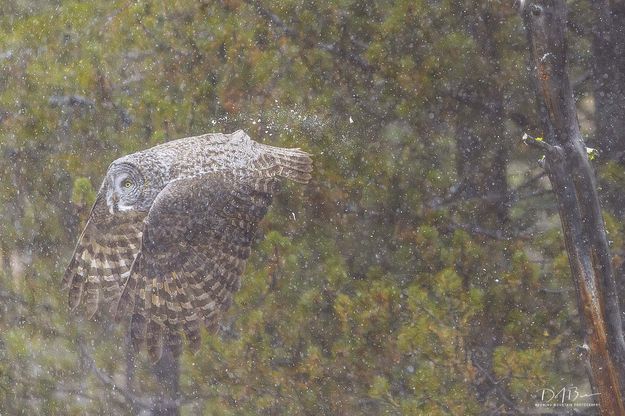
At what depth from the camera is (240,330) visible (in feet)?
6.20

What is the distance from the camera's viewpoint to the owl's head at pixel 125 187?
1.64 metres

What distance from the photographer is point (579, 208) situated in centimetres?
138

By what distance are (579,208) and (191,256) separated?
0.80 meters

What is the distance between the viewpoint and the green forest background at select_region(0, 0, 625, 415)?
1653 millimetres

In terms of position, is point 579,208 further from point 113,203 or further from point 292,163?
point 113,203

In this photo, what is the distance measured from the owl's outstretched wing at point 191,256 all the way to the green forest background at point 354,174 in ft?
0.37

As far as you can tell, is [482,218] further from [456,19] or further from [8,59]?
[8,59]

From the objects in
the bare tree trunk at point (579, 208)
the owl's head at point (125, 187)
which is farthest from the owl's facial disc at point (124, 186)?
the bare tree trunk at point (579, 208)

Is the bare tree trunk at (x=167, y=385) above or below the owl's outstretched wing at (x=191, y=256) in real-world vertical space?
below

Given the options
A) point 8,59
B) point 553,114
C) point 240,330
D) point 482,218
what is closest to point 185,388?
point 240,330

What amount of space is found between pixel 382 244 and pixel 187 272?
45cm

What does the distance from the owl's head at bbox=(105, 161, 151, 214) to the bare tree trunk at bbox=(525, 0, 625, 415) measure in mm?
821

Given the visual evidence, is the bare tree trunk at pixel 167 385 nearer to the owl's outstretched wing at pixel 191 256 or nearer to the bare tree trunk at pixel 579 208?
the owl's outstretched wing at pixel 191 256

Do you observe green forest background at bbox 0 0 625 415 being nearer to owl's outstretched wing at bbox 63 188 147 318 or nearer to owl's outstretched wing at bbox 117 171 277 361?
owl's outstretched wing at bbox 117 171 277 361
